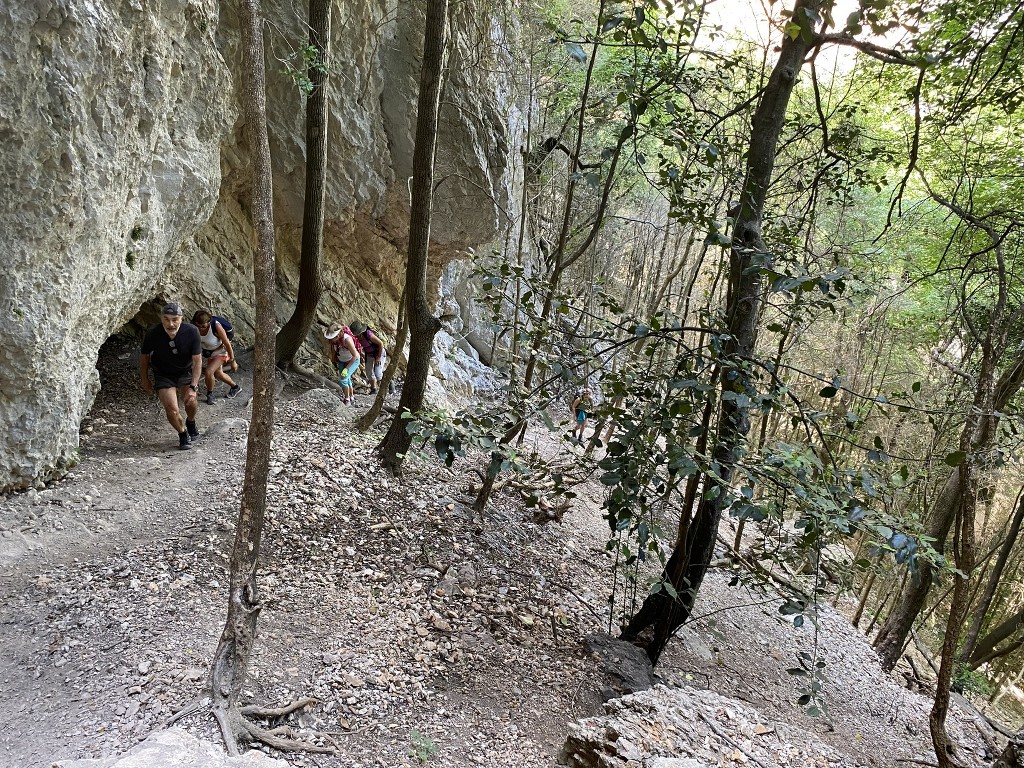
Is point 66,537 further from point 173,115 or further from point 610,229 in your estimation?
point 610,229

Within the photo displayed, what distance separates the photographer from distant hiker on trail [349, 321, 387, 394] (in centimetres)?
917

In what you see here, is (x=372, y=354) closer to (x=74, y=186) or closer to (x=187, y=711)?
(x=74, y=186)

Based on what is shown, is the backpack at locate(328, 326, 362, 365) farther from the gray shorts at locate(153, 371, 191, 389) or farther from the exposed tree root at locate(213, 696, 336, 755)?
the exposed tree root at locate(213, 696, 336, 755)

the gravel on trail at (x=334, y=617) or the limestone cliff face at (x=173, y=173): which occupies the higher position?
the limestone cliff face at (x=173, y=173)

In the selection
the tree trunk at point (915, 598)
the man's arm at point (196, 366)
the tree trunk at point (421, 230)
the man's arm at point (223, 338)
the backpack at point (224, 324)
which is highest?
the tree trunk at point (421, 230)

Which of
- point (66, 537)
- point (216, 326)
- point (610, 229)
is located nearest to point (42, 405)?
point (66, 537)

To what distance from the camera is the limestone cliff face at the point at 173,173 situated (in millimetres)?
4488

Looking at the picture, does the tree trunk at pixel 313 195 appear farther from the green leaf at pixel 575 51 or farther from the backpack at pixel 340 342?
the green leaf at pixel 575 51

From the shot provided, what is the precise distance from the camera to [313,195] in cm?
823

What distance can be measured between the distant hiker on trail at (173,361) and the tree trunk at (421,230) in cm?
219

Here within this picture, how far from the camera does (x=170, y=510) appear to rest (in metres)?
5.29

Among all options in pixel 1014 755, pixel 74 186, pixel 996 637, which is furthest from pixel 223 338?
pixel 996 637

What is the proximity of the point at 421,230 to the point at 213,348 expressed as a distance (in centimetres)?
328

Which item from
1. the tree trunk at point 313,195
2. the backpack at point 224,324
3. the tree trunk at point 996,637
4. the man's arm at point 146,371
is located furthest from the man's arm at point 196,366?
the tree trunk at point 996,637
